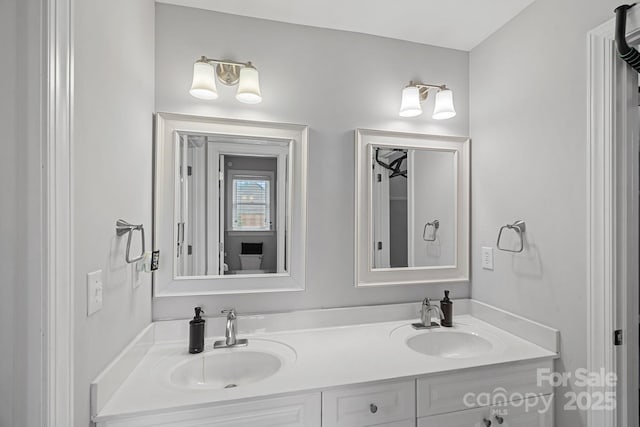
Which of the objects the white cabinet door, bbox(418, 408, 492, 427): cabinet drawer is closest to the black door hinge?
the white cabinet door

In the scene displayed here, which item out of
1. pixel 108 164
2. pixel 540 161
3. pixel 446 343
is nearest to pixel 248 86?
pixel 108 164

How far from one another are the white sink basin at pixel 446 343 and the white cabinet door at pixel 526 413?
30 centimetres

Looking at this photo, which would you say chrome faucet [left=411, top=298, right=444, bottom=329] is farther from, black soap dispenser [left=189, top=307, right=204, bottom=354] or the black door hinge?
black soap dispenser [left=189, top=307, right=204, bottom=354]

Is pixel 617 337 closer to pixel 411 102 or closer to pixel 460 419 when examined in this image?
pixel 460 419

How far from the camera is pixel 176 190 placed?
5.00 feet

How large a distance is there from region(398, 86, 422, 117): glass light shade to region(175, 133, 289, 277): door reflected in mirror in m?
0.67

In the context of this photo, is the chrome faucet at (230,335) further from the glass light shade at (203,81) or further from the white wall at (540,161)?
the white wall at (540,161)

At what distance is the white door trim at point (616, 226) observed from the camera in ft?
3.86

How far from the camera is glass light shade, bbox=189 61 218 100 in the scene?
146 centimetres

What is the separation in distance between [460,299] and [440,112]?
1.06m

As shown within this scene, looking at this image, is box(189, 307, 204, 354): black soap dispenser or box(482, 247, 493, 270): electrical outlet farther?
box(482, 247, 493, 270): electrical outlet

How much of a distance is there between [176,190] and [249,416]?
993mm
